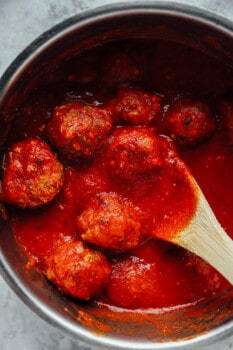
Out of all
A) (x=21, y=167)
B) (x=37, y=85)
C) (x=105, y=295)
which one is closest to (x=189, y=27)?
(x=37, y=85)

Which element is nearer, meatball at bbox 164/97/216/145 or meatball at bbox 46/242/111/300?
meatball at bbox 46/242/111/300

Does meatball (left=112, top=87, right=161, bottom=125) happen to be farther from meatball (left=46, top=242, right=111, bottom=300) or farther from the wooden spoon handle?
meatball (left=46, top=242, right=111, bottom=300)

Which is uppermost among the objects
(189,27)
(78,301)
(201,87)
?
(189,27)

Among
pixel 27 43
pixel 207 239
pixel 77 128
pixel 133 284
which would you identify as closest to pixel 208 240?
pixel 207 239

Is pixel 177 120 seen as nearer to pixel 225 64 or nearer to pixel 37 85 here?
pixel 225 64

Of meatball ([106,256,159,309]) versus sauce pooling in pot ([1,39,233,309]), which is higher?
sauce pooling in pot ([1,39,233,309])

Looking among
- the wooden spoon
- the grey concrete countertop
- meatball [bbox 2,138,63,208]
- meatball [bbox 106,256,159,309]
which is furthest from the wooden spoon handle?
meatball [bbox 2,138,63,208]

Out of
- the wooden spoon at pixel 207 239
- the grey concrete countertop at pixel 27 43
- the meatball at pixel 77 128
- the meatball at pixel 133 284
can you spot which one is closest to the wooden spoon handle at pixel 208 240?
the wooden spoon at pixel 207 239
